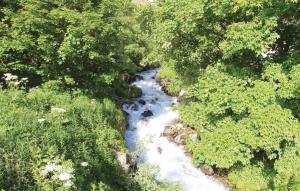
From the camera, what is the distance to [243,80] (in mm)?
14492

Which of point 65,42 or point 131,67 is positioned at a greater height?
point 65,42

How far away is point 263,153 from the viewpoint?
54.0 feet

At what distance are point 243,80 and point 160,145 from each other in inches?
280

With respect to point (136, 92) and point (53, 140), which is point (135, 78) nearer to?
point (136, 92)

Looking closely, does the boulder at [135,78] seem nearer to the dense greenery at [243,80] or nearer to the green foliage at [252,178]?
the dense greenery at [243,80]

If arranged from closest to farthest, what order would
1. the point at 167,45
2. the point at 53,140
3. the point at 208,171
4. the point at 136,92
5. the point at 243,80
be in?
the point at 53,140, the point at 243,80, the point at 208,171, the point at 167,45, the point at 136,92

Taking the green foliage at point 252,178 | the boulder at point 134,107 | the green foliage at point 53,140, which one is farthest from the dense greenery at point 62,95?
the green foliage at point 252,178

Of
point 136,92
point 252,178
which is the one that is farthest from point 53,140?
point 136,92

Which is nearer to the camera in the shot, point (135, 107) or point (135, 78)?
point (135, 107)

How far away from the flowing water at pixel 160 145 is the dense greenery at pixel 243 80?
121 cm

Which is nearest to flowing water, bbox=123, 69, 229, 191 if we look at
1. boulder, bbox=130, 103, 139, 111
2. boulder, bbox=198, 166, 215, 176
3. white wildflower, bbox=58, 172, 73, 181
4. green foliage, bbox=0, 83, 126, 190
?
boulder, bbox=130, 103, 139, 111

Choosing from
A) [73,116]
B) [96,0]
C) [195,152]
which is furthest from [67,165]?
[96,0]

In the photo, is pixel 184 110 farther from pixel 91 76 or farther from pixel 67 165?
pixel 67 165

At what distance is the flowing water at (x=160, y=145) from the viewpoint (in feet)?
55.8
